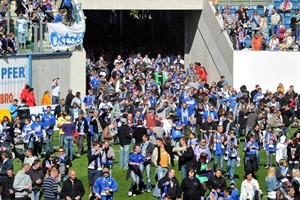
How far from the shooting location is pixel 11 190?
28.4 metres

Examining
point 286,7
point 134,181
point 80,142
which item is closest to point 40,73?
point 80,142

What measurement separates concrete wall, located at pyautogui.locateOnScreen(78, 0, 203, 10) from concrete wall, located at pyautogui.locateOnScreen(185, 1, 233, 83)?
2.09 ft

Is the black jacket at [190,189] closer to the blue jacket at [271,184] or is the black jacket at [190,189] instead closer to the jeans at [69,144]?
the blue jacket at [271,184]

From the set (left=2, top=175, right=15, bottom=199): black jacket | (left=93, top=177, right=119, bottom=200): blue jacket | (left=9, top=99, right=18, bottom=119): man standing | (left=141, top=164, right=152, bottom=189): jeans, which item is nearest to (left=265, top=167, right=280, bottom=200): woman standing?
(left=141, top=164, right=152, bottom=189): jeans

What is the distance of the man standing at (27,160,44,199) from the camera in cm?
2906

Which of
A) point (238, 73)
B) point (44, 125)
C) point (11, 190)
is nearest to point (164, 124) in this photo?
point (44, 125)

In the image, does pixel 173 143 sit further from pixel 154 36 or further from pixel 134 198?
pixel 154 36

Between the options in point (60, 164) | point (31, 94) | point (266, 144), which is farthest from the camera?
point (31, 94)

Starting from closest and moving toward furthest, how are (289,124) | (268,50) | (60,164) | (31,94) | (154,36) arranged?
(60,164)
(289,124)
(31,94)
(268,50)
(154,36)

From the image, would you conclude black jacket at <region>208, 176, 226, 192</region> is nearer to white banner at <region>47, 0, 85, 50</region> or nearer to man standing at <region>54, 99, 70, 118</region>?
man standing at <region>54, 99, 70, 118</region>

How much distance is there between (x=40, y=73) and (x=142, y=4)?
22.0 feet

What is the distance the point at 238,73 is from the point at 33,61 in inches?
361

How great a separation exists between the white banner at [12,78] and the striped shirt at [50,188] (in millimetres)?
14703

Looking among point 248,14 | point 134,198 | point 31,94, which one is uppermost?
point 248,14
